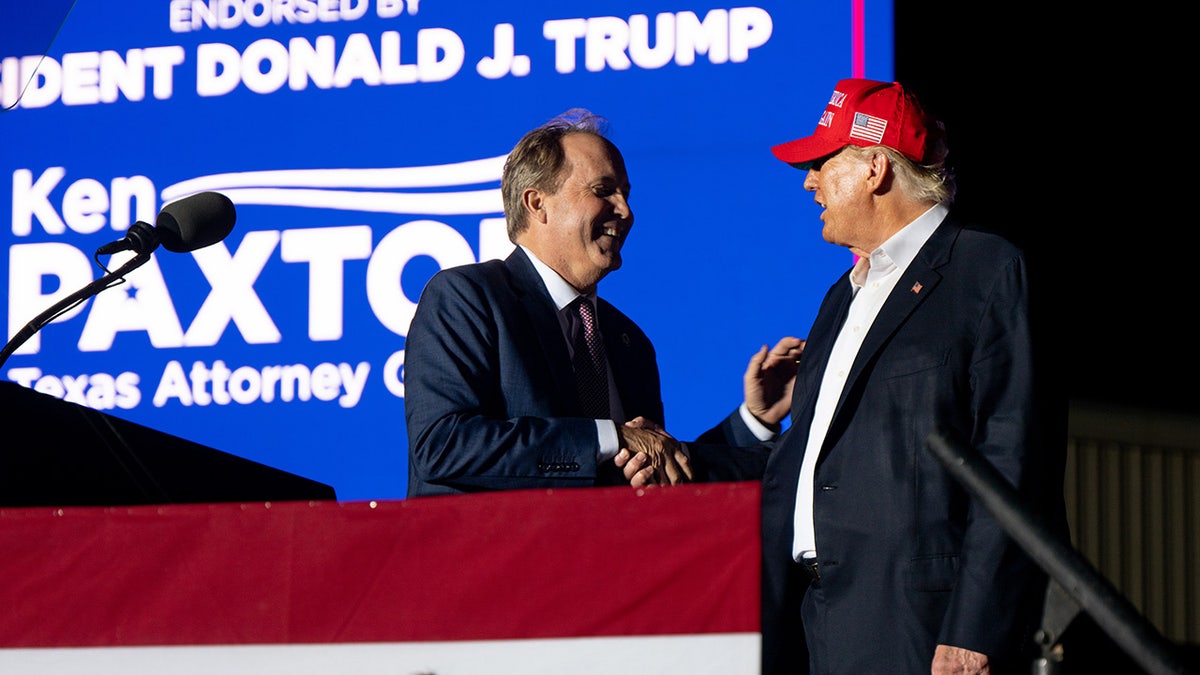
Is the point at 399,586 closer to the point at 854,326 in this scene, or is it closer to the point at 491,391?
the point at 854,326

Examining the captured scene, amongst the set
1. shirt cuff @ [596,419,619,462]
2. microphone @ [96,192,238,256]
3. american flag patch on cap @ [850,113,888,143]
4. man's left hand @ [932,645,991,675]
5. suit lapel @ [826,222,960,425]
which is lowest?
man's left hand @ [932,645,991,675]

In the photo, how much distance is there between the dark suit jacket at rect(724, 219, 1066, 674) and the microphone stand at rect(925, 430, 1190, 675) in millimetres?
760

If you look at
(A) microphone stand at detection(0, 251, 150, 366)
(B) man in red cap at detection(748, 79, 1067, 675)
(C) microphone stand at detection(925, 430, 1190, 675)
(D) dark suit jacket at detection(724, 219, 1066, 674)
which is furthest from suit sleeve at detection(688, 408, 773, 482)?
(C) microphone stand at detection(925, 430, 1190, 675)

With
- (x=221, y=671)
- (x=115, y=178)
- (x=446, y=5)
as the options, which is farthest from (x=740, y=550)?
(x=115, y=178)

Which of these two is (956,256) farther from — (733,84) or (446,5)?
(446,5)

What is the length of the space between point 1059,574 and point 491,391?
5.38ft

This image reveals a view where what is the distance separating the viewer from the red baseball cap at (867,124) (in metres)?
2.53

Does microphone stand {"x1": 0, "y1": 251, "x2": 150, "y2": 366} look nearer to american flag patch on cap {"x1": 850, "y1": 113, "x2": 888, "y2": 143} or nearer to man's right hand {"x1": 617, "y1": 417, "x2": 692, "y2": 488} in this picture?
man's right hand {"x1": 617, "y1": 417, "x2": 692, "y2": 488}

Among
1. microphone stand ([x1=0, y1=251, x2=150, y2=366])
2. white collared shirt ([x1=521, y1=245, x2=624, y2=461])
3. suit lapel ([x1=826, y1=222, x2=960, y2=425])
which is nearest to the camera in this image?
suit lapel ([x1=826, y1=222, x2=960, y2=425])

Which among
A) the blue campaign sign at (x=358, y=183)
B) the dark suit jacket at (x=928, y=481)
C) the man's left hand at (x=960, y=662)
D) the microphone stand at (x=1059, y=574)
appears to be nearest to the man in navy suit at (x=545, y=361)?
the dark suit jacket at (x=928, y=481)

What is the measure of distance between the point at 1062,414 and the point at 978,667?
1.22 feet

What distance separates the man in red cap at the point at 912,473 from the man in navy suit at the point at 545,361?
0.40 m

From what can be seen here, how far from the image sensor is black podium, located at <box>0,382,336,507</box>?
105 inches

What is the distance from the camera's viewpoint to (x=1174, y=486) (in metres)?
8.85
